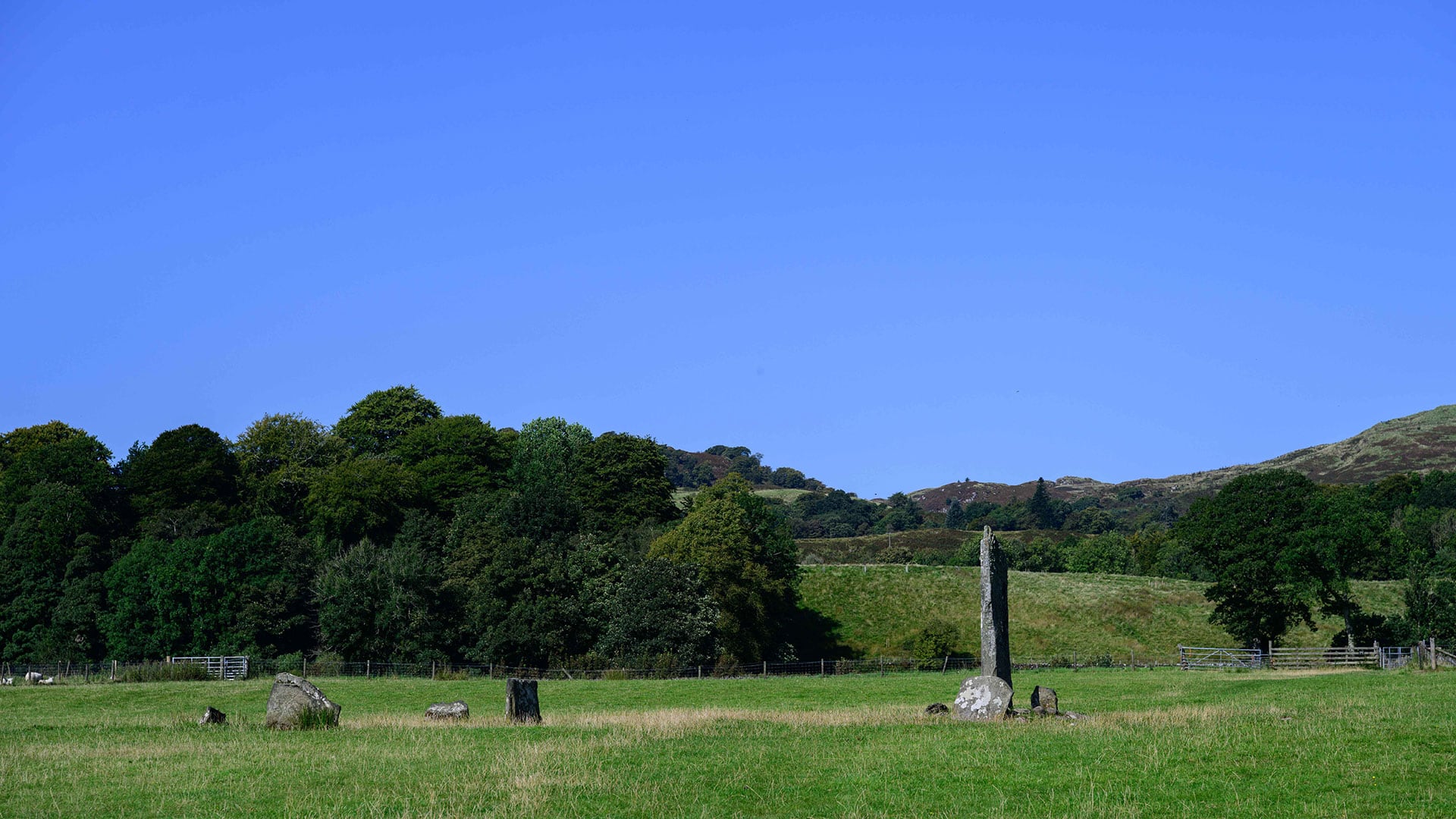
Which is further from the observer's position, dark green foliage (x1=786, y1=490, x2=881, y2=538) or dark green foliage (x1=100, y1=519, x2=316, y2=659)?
dark green foliage (x1=786, y1=490, x2=881, y2=538)

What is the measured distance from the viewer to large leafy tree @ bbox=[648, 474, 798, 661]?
66.6 m

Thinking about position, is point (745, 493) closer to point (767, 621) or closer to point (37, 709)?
point (767, 621)

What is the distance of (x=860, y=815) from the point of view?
15.3 metres

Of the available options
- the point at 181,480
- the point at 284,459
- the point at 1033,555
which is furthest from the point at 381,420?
the point at 1033,555

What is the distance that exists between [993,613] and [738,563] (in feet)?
122

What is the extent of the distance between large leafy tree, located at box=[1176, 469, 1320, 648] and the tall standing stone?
3329 centimetres

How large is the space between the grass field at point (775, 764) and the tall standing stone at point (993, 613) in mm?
2164

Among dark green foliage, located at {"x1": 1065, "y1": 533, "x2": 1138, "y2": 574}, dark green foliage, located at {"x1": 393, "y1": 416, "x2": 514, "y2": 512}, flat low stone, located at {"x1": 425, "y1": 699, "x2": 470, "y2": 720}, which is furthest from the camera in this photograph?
dark green foliage, located at {"x1": 1065, "y1": 533, "x2": 1138, "y2": 574}

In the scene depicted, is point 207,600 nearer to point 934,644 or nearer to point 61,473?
point 61,473

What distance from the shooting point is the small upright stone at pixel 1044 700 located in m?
27.3

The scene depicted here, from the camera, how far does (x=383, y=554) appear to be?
218 feet

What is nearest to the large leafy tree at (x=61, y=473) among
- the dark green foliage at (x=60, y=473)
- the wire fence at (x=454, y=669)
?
the dark green foliage at (x=60, y=473)

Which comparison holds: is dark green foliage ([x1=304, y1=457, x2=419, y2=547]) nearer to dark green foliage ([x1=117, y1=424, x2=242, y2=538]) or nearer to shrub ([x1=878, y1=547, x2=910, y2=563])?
dark green foliage ([x1=117, y1=424, x2=242, y2=538])

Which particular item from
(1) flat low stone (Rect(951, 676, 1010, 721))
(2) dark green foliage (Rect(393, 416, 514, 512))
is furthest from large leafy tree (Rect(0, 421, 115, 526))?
(1) flat low stone (Rect(951, 676, 1010, 721))
